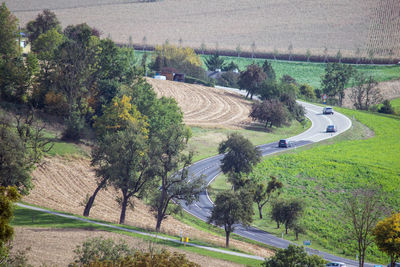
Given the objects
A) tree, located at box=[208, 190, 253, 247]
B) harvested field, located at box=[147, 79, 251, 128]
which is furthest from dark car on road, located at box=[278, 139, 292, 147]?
tree, located at box=[208, 190, 253, 247]

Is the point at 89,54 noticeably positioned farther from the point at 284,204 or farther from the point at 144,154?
the point at 284,204

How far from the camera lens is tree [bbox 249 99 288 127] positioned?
381ft

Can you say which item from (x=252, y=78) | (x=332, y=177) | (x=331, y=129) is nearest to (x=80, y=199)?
(x=332, y=177)

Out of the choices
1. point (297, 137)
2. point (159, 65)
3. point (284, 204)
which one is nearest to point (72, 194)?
point (284, 204)

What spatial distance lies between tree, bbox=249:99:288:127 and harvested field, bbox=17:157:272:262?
54933 mm

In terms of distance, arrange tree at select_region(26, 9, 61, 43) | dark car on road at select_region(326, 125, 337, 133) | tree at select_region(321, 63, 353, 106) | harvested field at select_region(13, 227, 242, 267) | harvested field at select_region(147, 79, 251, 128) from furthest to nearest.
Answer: tree at select_region(321, 63, 353, 106), tree at select_region(26, 9, 61, 43), dark car on road at select_region(326, 125, 337, 133), harvested field at select_region(147, 79, 251, 128), harvested field at select_region(13, 227, 242, 267)

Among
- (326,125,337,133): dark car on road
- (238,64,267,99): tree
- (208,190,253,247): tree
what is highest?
(238,64,267,99): tree

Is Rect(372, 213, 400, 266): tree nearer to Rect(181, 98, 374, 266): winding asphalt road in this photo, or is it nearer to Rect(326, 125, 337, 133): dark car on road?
Rect(181, 98, 374, 266): winding asphalt road

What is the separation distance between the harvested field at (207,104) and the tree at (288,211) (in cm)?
4833

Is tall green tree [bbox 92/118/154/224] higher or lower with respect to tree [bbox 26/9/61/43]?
lower

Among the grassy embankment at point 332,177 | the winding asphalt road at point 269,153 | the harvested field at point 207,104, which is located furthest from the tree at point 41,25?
the grassy embankment at point 332,177

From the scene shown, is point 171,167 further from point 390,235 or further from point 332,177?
point 332,177

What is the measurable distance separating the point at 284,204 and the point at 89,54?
137 ft

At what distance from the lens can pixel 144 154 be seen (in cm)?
5369
